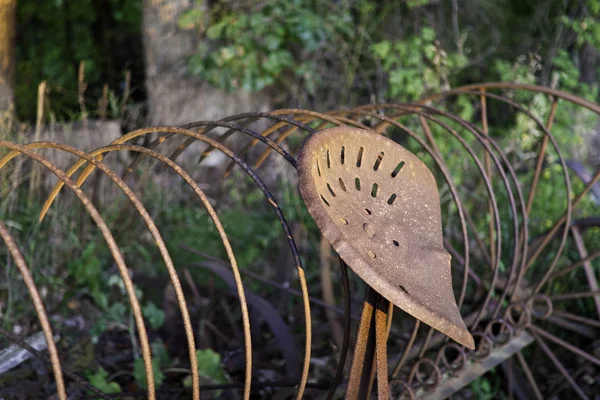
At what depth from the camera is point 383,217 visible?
1110 mm

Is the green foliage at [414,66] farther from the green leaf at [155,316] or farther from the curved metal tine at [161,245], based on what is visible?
the curved metal tine at [161,245]

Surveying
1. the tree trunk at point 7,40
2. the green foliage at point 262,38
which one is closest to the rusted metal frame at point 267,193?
the tree trunk at point 7,40

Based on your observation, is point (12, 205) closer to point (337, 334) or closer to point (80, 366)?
point (80, 366)

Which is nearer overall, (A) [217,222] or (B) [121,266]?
(B) [121,266]

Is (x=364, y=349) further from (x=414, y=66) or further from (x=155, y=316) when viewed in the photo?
(x=414, y=66)

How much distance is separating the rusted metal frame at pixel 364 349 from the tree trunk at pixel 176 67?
2.98m

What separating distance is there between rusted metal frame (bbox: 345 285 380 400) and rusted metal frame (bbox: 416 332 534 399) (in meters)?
0.56

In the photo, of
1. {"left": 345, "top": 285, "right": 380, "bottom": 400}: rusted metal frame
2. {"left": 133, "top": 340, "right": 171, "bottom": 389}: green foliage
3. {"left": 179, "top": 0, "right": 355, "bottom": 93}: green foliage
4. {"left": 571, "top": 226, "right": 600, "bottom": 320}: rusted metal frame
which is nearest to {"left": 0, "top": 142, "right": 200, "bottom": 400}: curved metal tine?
{"left": 345, "top": 285, "right": 380, "bottom": 400}: rusted metal frame

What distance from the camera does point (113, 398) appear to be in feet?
5.24

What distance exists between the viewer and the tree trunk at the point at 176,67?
402cm

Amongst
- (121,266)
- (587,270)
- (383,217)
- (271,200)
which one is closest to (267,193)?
(271,200)

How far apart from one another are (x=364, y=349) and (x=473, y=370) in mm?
778

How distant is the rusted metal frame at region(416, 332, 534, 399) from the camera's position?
1.69m

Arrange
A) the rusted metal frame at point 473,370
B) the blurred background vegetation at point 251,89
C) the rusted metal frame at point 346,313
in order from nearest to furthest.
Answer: the rusted metal frame at point 346,313
the rusted metal frame at point 473,370
the blurred background vegetation at point 251,89
